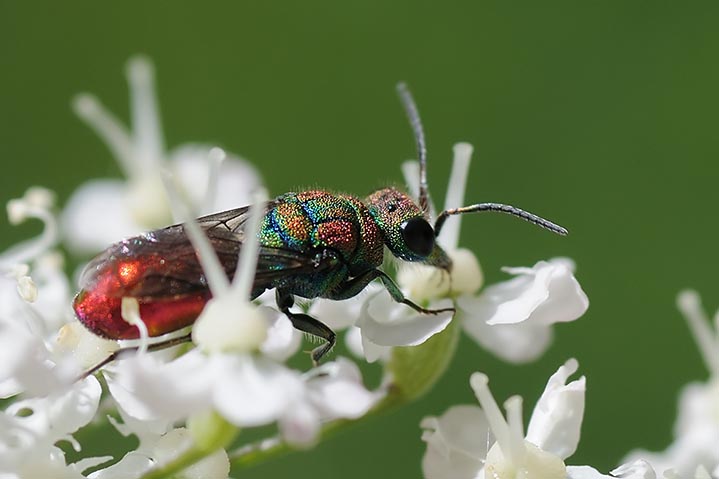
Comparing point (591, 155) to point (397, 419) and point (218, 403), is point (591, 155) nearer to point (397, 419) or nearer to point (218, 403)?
point (397, 419)

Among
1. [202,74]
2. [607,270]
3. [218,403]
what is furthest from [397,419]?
[218,403]

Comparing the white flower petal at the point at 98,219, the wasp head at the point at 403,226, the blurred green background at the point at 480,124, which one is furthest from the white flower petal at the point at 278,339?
the blurred green background at the point at 480,124

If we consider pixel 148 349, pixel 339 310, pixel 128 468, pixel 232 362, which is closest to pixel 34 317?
pixel 148 349

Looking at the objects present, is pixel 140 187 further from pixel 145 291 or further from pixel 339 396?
pixel 339 396

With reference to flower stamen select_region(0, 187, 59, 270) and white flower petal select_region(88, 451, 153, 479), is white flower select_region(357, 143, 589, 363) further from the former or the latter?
flower stamen select_region(0, 187, 59, 270)

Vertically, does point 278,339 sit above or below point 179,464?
above

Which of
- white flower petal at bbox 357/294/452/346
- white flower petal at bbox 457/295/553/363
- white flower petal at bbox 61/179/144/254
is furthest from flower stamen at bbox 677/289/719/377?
white flower petal at bbox 61/179/144/254
